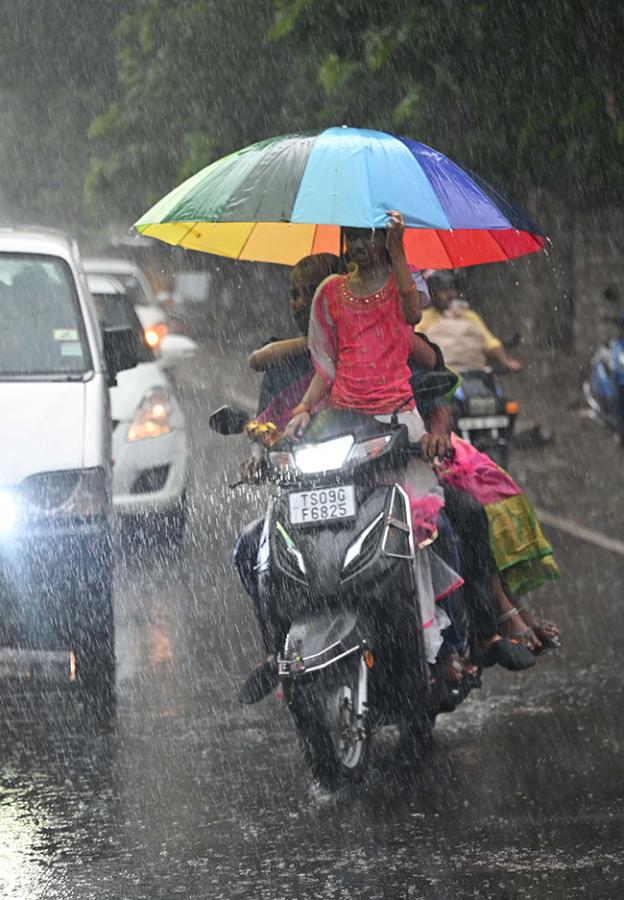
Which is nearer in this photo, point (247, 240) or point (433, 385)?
point (433, 385)

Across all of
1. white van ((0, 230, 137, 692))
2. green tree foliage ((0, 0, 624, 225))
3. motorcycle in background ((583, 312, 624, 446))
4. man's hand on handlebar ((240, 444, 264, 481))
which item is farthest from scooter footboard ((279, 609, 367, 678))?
motorcycle in background ((583, 312, 624, 446))

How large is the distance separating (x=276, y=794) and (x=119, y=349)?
3141 mm

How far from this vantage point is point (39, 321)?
9023 millimetres

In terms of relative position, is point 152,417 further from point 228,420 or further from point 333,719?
point 333,719

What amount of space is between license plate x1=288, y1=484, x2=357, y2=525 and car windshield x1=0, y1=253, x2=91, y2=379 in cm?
251

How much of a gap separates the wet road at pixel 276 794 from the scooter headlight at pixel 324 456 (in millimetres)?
1058

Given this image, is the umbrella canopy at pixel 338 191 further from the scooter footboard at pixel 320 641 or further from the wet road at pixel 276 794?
the wet road at pixel 276 794

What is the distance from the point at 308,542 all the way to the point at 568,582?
4.59 m

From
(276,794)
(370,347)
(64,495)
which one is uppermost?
(370,347)

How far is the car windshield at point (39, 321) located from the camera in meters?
8.75

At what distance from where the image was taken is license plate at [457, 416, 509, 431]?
43.1 feet

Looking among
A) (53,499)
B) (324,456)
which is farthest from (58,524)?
(324,456)

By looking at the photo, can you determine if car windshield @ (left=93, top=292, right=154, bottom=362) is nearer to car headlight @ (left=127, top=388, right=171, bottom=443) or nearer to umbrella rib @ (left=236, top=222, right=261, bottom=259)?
car headlight @ (left=127, top=388, right=171, bottom=443)

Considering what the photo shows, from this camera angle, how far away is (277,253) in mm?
7566
